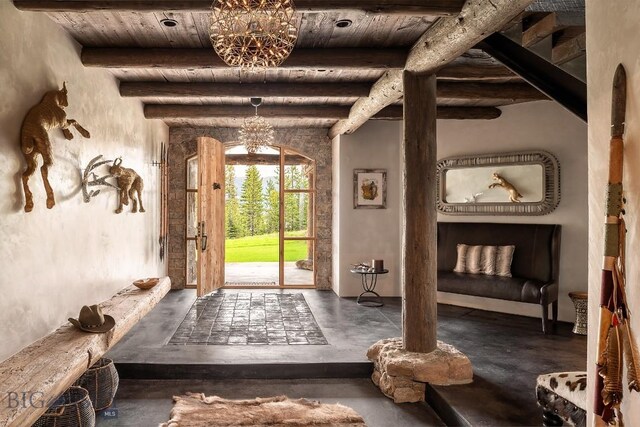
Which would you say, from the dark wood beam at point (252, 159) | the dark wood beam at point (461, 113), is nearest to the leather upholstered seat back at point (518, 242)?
the dark wood beam at point (461, 113)

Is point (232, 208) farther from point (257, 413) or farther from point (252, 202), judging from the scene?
point (257, 413)

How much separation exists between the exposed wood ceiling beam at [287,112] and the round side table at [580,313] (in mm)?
2647

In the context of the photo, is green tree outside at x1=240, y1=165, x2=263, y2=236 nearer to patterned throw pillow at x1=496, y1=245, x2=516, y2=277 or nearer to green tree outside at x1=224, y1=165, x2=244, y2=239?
green tree outside at x1=224, y1=165, x2=244, y2=239

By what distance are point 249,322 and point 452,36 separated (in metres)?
3.86

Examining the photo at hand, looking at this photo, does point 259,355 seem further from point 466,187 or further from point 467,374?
point 466,187

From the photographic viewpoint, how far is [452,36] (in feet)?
9.87

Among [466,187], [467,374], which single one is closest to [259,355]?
[467,374]

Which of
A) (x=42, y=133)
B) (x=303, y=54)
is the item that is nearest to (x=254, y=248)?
(x=303, y=54)

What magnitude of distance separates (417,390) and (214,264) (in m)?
3.99

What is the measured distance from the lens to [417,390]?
11.7 feet

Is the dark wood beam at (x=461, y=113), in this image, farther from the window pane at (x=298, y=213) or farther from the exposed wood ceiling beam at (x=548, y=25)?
the exposed wood ceiling beam at (x=548, y=25)

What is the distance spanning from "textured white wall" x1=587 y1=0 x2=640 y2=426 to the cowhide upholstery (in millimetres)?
519

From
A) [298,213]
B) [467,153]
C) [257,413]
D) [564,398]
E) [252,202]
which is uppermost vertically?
[467,153]

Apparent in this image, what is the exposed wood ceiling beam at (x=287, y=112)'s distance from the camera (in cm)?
589
